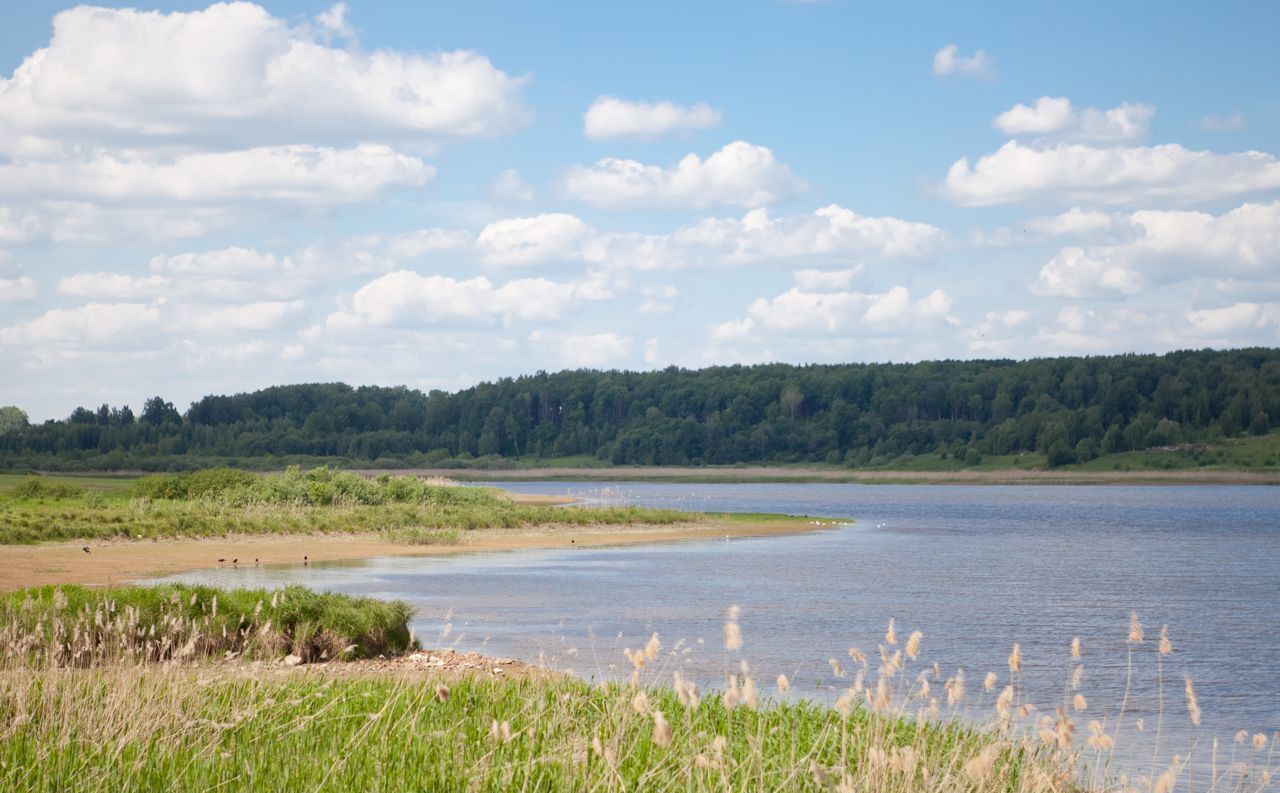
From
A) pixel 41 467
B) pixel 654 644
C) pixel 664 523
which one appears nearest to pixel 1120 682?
pixel 654 644

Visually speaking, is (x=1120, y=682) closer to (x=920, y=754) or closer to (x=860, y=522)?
(x=920, y=754)

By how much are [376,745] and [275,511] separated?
48.7 m

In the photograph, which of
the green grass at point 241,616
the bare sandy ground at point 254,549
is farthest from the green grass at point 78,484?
the green grass at point 241,616

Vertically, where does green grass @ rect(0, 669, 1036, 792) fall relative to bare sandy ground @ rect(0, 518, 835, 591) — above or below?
above

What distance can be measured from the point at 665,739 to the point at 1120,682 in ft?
59.3

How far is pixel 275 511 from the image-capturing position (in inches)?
2282

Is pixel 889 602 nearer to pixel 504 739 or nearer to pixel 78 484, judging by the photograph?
pixel 504 739

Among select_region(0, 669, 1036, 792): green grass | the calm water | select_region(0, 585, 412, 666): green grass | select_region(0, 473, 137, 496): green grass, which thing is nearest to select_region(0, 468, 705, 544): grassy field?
select_region(0, 473, 137, 496): green grass

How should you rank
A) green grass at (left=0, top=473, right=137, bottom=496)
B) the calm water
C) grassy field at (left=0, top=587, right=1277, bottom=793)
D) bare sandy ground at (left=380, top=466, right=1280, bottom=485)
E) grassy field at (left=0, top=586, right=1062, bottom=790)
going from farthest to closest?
bare sandy ground at (left=380, top=466, right=1280, bottom=485)
green grass at (left=0, top=473, right=137, bottom=496)
the calm water
grassy field at (left=0, top=586, right=1062, bottom=790)
grassy field at (left=0, top=587, right=1277, bottom=793)

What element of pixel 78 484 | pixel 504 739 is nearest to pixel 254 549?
pixel 504 739

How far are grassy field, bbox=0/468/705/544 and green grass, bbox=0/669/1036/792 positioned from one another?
35.4 metres

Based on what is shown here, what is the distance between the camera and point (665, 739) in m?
6.63

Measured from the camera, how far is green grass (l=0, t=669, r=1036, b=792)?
977cm

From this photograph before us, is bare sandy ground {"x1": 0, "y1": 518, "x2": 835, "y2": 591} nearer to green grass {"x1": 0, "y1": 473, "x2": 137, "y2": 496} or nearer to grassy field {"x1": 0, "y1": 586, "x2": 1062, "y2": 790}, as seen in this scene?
grassy field {"x1": 0, "y1": 586, "x2": 1062, "y2": 790}
